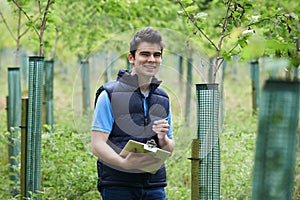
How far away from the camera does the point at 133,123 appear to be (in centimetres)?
336

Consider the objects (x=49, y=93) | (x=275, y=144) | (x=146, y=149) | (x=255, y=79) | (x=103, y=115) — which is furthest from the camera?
(x=255, y=79)

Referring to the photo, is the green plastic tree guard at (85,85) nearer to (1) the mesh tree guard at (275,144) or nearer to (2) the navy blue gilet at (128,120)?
(2) the navy blue gilet at (128,120)

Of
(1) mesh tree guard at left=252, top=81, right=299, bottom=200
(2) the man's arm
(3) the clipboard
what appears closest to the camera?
(1) mesh tree guard at left=252, top=81, right=299, bottom=200

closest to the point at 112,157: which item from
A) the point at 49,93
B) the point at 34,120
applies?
the point at 34,120

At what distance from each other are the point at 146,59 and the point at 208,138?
1.96 feet

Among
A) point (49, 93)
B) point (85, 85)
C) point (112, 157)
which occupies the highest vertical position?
point (85, 85)

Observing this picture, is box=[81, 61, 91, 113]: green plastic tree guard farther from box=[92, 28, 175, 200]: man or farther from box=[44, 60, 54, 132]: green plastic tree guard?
box=[92, 28, 175, 200]: man

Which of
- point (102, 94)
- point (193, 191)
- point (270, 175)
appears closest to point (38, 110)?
point (102, 94)

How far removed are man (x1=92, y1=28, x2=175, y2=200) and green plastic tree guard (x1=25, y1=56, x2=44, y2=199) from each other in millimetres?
1202

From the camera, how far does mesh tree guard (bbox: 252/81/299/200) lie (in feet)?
6.14

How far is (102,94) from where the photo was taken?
11.1 ft

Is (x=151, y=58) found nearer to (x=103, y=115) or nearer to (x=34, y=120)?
(x=103, y=115)

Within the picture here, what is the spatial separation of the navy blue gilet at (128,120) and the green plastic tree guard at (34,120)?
1.21 m

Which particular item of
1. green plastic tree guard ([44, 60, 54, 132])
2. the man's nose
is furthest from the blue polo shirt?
green plastic tree guard ([44, 60, 54, 132])
